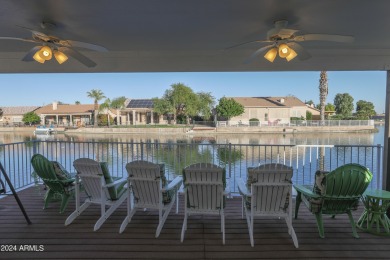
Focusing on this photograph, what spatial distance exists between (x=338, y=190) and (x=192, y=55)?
2.64 metres

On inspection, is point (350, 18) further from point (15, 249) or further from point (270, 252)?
point (15, 249)

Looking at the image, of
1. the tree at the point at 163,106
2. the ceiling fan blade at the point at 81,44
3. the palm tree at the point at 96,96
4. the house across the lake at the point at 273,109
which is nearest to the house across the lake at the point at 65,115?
the palm tree at the point at 96,96

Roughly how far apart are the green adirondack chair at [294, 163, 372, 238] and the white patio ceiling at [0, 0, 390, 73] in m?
1.58

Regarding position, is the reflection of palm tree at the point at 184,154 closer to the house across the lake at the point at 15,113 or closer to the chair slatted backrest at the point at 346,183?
A: the chair slatted backrest at the point at 346,183

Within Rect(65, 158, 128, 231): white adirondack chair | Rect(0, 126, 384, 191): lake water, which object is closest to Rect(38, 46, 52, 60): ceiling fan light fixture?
Rect(65, 158, 128, 231): white adirondack chair

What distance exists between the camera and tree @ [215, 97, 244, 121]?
3281 centimetres

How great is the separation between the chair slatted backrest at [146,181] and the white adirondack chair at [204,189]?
1.12 feet

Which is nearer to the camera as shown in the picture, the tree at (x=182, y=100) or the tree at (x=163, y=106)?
the tree at (x=182, y=100)

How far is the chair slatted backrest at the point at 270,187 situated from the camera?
272 cm

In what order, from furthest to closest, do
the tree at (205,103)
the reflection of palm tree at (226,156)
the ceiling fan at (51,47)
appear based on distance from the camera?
the tree at (205,103)
the reflection of palm tree at (226,156)
the ceiling fan at (51,47)

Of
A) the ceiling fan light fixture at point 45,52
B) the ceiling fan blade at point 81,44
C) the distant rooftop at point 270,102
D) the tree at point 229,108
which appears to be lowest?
the ceiling fan light fixture at point 45,52

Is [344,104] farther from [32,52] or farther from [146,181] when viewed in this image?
[32,52]

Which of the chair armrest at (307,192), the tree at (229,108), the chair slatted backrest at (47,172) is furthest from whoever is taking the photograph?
the tree at (229,108)

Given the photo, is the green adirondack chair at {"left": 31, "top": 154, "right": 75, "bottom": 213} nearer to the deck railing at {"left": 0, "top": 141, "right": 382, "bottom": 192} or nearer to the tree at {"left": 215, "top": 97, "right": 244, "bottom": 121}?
the deck railing at {"left": 0, "top": 141, "right": 382, "bottom": 192}
